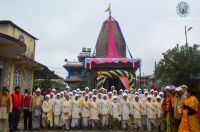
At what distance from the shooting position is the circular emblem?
837 inches

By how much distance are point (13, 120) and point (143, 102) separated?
19.4 ft

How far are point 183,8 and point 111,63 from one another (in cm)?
762

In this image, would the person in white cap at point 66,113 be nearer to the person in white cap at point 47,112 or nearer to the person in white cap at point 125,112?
the person in white cap at point 47,112

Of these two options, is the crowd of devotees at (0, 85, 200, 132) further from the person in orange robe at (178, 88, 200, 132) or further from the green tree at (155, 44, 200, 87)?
the green tree at (155, 44, 200, 87)

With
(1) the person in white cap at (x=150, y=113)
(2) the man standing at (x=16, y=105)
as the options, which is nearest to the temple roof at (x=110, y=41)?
(1) the person in white cap at (x=150, y=113)

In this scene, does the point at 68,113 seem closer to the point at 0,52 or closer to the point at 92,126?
the point at 92,126

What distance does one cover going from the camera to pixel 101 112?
12461mm

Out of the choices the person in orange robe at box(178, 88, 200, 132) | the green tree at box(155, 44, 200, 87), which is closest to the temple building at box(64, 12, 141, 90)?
the green tree at box(155, 44, 200, 87)

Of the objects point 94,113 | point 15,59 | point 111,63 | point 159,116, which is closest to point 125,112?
point 94,113

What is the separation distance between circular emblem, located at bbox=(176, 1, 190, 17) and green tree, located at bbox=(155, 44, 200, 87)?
108 inches

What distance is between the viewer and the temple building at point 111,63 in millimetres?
18609

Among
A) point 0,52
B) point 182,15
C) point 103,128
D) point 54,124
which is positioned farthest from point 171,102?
point 182,15

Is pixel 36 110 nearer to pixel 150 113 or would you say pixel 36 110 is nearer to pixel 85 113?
pixel 85 113

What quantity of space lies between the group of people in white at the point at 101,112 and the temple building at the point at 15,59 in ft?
8.06
